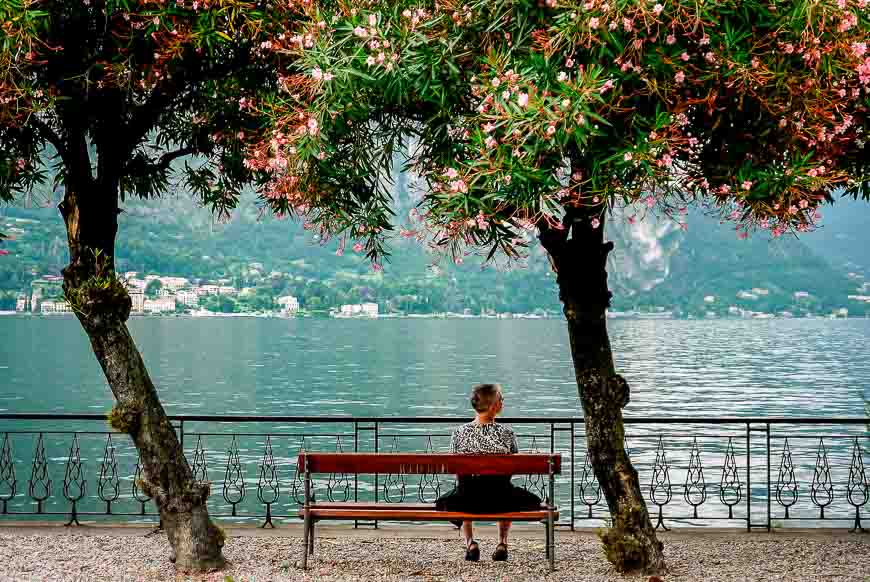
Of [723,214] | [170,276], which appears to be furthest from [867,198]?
[170,276]

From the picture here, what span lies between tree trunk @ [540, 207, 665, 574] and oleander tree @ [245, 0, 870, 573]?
0.40m

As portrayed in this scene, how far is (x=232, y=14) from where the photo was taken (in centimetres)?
791

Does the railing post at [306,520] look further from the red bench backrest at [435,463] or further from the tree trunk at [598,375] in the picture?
the tree trunk at [598,375]

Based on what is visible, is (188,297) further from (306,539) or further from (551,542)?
(551,542)

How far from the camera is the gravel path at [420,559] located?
27.6 feet

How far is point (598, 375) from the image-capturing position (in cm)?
862

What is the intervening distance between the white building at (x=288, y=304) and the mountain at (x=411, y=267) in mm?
1326

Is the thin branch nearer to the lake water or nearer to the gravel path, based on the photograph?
the gravel path

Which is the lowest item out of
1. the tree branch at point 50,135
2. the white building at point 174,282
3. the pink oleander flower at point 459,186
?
the pink oleander flower at point 459,186

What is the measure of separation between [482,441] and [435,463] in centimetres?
59

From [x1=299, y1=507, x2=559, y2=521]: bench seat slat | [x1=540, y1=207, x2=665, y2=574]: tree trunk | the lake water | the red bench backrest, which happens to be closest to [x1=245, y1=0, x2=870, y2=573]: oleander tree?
[x1=540, y1=207, x2=665, y2=574]: tree trunk

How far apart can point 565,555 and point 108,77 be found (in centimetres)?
552

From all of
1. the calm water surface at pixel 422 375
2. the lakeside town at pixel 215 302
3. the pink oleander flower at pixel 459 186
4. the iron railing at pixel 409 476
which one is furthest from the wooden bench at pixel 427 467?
the lakeside town at pixel 215 302

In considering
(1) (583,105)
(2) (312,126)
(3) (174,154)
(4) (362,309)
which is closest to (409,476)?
(3) (174,154)
